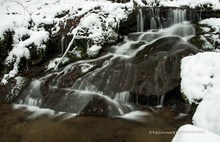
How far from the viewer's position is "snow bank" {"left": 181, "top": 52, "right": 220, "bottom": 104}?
213 inches

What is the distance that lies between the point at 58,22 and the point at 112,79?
4298 millimetres

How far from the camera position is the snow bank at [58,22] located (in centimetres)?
973

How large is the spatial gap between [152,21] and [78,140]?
21.5 ft

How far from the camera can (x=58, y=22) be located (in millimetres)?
10711

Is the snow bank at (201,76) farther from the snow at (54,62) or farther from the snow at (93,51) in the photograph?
the snow at (54,62)

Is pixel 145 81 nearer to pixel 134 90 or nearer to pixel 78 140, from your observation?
pixel 134 90

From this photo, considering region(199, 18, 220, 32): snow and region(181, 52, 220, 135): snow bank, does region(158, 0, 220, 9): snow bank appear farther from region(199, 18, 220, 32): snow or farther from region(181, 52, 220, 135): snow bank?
region(181, 52, 220, 135): snow bank

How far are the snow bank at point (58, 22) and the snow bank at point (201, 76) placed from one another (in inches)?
184

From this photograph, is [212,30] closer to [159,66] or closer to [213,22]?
[213,22]

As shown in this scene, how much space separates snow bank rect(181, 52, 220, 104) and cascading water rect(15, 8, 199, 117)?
52.2 inches

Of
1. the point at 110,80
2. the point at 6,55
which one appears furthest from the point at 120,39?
the point at 6,55

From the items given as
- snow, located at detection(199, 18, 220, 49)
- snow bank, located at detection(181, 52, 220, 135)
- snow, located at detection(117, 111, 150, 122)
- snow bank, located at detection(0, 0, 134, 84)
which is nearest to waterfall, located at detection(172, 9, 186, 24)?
snow, located at detection(199, 18, 220, 49)

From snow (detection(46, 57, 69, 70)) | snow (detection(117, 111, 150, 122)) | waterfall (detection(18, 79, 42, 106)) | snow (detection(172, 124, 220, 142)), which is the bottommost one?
snow (detection(117, 111, 150, 122))

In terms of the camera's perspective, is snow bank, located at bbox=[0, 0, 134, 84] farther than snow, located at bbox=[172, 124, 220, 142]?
Yes
